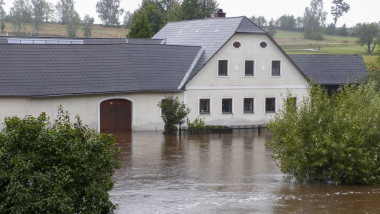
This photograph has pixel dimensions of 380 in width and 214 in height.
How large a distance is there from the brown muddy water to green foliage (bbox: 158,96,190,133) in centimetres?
538

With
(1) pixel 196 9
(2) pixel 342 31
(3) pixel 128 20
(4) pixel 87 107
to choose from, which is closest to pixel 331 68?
(4) pixel 87 107

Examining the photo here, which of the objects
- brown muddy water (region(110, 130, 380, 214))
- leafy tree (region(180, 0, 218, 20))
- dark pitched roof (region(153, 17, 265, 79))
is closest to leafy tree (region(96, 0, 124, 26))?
leafy tree (region(180, 0, 218, 20))

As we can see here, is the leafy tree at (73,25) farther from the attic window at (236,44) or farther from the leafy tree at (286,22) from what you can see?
the attic window at (236,44)

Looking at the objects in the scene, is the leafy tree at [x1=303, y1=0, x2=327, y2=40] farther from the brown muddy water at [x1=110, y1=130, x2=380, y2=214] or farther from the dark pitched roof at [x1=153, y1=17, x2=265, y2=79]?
the brown muddy water at [x1=110, y1=130, x2=380, y2=214]

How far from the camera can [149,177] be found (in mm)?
22406

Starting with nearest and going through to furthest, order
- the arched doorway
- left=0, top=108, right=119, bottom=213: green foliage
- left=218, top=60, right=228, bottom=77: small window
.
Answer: left=0, top=108, right=119, bottom=213: green foliage, the arched doorway, left=218, top=60, right=228, bottom=77: small window

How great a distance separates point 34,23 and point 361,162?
9249 cm

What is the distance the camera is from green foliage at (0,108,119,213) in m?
12.6

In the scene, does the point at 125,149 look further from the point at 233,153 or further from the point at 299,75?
the point at 299,75

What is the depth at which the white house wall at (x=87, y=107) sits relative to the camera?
111 feet

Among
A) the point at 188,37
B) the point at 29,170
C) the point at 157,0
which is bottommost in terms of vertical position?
the point at 29,170

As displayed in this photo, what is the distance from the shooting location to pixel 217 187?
20.6 metres

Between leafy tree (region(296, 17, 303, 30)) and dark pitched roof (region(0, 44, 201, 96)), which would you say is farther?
leafy tree (region(296, 17, 303, 30))

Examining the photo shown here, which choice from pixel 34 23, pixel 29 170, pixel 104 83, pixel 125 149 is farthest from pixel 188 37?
pixel 34 23
